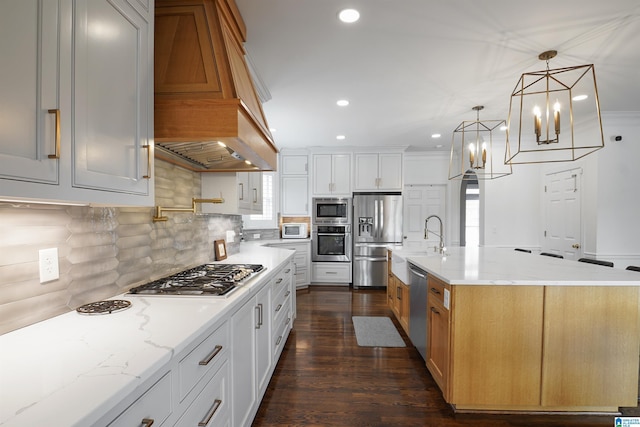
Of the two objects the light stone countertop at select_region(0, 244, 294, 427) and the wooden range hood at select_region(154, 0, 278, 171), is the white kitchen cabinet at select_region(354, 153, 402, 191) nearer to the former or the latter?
the wooden range hood at select_region(154, 0, 278, 171)

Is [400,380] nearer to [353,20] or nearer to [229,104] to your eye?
[229,104]

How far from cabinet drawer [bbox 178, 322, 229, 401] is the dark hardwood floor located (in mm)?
911

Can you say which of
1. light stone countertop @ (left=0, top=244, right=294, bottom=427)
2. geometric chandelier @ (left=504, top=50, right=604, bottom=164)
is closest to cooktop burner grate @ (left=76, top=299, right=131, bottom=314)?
light stone countertop @ (left=0, top=244, right=294, bottom=427)

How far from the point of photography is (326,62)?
8.29 feet

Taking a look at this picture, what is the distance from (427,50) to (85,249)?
2.57m

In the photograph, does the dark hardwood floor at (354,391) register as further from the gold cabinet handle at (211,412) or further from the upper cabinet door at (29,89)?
the upper cabinet door at (29,89)

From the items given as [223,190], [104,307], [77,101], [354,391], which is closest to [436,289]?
[354,391]

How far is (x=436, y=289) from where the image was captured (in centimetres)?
212

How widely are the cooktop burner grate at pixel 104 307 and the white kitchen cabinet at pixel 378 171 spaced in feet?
14.8

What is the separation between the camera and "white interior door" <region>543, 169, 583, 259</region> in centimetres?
423

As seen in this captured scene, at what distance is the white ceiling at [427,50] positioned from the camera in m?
1.89

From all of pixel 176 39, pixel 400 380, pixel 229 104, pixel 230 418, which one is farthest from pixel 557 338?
pixel 176 39

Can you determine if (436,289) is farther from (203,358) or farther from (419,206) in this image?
(419,206)

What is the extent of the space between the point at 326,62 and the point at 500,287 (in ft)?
7.06
